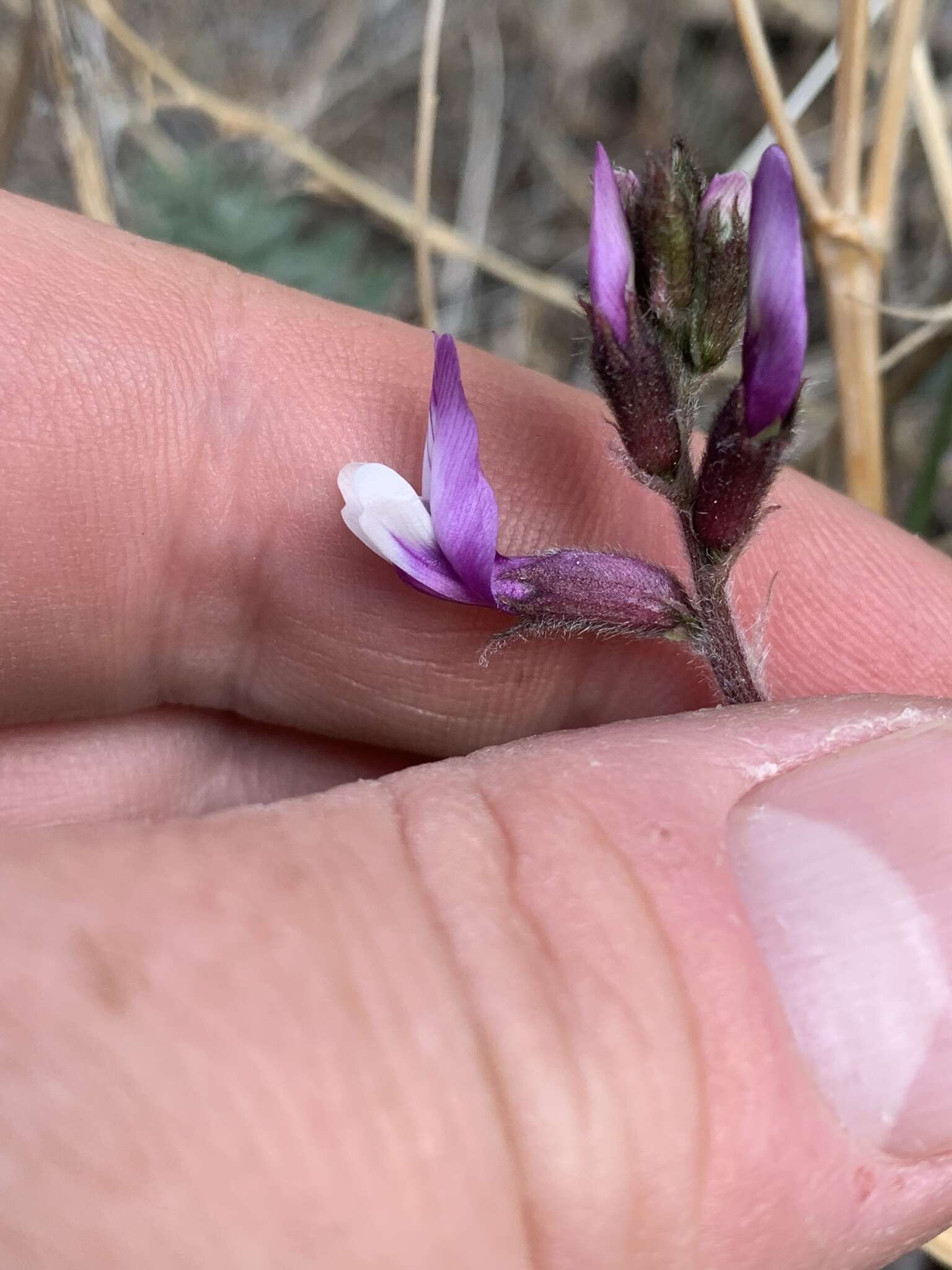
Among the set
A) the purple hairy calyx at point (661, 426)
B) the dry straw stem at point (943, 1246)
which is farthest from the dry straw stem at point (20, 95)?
the dry straw stem at point (943, 1246)

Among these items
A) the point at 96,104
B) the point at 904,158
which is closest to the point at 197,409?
the point at 96,104

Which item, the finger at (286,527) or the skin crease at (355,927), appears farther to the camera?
the finger at (286,527)

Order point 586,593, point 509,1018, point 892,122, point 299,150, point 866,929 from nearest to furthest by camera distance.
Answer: point 509,1018, point 866,929, point 586,593, point 892,122, point 299,150

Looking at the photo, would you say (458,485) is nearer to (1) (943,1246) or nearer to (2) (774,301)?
(2) (774,301)

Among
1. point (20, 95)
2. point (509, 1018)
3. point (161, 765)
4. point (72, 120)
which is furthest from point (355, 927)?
point (20, 95)

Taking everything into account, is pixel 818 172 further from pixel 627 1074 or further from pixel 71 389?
pixel 627 1074

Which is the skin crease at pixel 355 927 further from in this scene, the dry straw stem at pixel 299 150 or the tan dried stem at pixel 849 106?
the dry straw stem at pixel 299 150

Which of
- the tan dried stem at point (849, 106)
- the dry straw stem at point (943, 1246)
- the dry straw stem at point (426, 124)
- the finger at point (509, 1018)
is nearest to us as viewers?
the finger at point (509, 1018)
